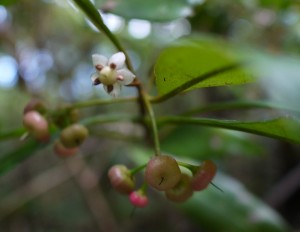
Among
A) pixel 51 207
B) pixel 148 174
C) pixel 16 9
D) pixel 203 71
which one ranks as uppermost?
pixel 203 71

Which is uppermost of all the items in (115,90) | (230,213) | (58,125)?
(115,90)

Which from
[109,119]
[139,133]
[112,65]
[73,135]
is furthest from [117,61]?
[139,133]

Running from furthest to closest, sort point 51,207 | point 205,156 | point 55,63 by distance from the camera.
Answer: point 51,207
point 55,63
point 205,156

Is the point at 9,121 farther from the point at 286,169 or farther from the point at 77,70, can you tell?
the point at 286,169

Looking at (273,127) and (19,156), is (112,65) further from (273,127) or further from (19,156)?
(19,156)

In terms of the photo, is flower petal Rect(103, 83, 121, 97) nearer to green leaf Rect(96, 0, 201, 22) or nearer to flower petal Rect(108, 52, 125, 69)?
flower petal Rect(108, 52, 125, 69)

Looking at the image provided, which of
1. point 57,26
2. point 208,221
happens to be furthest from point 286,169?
point 57,26

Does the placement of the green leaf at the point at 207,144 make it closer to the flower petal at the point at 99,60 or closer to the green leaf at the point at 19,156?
the green leaf at the point at 19,156

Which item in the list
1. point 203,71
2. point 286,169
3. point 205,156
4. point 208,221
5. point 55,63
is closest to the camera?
point 203,71
